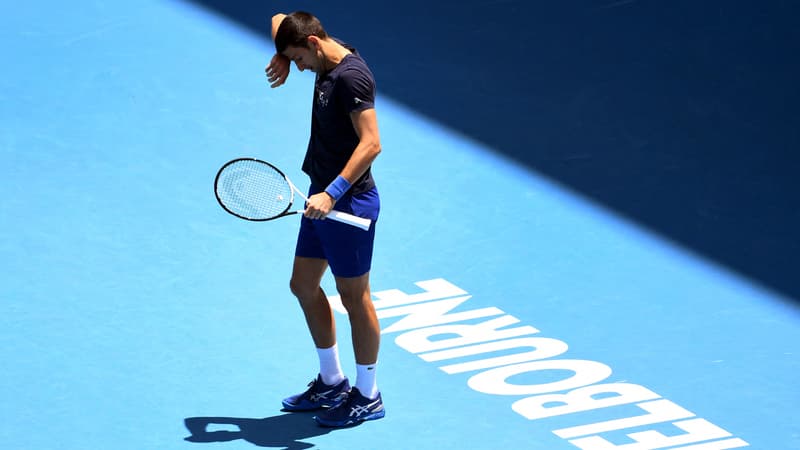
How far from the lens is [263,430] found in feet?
23.6

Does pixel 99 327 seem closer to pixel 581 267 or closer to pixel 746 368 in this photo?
pixel 581 267

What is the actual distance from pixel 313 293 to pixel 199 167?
319 cm

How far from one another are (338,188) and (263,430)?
1335 millimetres

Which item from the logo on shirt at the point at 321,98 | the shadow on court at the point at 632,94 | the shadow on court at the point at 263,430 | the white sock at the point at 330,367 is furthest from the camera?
the shadow on court at the point at 632,94

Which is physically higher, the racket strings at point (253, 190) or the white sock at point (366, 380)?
the racket strings at point (253, 190)

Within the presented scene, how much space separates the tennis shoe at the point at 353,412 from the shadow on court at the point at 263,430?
5 cm

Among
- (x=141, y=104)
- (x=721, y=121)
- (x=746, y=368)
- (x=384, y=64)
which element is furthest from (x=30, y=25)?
(x=746, y=368)

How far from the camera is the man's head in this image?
6.72 meters

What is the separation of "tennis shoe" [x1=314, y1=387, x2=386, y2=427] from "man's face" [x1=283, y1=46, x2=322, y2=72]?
1.65 metres

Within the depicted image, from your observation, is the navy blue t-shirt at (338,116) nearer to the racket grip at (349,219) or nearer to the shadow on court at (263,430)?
the racket grip at (349,219)

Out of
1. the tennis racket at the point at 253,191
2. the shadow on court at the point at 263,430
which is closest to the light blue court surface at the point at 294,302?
the shadow on court at the point at 263,430

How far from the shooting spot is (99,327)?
816 centimetres

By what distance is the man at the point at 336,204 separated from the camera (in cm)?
670

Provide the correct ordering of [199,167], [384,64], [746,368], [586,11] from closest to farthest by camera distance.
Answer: [746,368] < [199,167] < [384,64] < [586,11]
